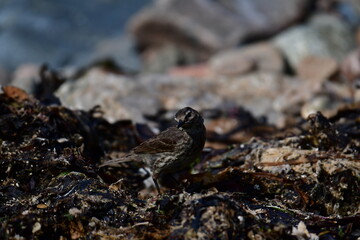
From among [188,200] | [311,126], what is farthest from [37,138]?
[311,126]

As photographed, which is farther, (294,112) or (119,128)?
(294,112)

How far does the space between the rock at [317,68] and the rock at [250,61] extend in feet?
2.69

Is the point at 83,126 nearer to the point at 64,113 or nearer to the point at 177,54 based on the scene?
the point at 64,113

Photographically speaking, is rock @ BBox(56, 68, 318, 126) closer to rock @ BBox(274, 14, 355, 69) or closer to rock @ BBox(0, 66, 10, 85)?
rock @ BBox(274, 14, 355, 69)

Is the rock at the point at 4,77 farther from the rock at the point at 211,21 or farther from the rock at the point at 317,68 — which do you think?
the rock at the point at 317,68

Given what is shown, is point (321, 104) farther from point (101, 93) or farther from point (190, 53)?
point (190, 53)

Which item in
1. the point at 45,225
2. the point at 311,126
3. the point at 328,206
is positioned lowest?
the point at 328,206

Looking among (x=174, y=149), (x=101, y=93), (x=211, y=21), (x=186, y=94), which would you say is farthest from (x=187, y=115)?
(x=211, y=21)

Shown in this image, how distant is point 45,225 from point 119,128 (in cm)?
219

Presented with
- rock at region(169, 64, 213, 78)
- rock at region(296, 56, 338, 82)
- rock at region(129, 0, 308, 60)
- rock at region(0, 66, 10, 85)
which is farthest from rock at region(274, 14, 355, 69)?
rock at region(0, 66, 10, 85)

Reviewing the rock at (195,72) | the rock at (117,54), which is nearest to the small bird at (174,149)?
the rock at (195,72)

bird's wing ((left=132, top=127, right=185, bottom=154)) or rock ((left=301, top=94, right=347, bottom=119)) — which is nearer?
bird's wing ((left=132, top=127, right=185, bottom=154))

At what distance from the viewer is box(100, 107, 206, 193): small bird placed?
471cm

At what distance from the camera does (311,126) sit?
492 centimetres
